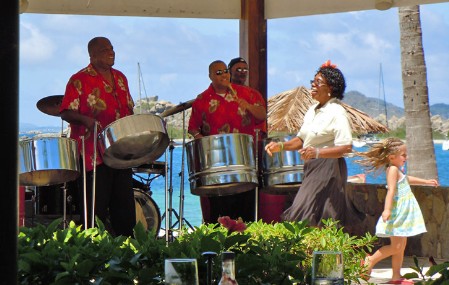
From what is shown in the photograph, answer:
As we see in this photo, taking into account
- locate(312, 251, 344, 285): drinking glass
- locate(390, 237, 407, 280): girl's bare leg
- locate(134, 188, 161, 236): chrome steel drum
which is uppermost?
locate(134, 188, 161, 236): chrome steel drum

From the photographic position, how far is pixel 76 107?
4.97 meters

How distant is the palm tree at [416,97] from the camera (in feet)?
28.7

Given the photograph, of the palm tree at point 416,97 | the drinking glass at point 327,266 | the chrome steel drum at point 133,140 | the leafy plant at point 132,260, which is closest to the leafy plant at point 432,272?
the drinking glass at point 327,266

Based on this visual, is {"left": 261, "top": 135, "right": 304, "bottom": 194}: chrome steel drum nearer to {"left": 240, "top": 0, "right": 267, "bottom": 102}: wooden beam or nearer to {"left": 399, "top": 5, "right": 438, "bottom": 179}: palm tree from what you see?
{"left": 240, "top": 0, "right": 267, "bottom": 102}: wooden beam

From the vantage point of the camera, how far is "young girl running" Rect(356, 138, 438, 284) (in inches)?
207

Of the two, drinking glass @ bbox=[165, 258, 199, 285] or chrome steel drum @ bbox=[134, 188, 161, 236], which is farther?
chrome steel drum @ bbox=[134, 188, 161, 236]

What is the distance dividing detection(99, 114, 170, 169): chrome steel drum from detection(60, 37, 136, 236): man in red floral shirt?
0.12m

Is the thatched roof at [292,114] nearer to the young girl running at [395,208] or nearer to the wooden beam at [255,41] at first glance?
the wooden beam at [255,41]

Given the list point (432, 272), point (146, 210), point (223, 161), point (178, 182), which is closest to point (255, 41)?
point (223, 161)

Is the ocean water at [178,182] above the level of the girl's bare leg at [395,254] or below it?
above

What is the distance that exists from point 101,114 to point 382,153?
157 cm

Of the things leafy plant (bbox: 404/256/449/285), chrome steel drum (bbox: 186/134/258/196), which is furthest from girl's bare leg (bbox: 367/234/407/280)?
leafy plant (bbox: 404/256/449/285)

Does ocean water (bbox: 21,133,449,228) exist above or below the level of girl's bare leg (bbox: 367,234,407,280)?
above

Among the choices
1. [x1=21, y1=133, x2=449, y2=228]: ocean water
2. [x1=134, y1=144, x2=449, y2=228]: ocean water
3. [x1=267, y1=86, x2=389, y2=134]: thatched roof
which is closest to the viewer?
[x1=21, y1=133, x2=449, y2=228]: ocean water
